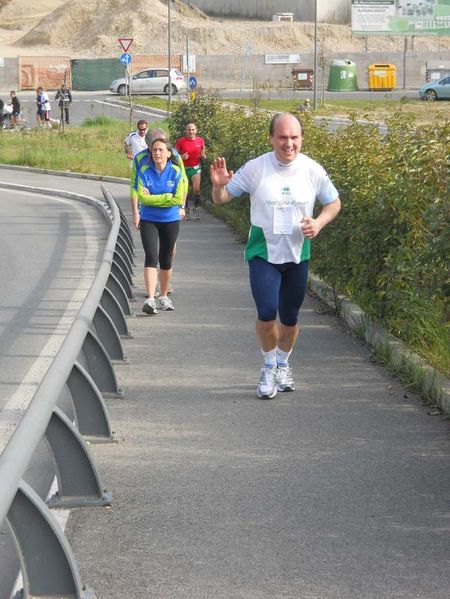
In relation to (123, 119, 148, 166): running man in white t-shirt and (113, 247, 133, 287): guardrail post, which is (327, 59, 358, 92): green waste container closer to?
(123, 119, 148, 166): running man in white t-shirt

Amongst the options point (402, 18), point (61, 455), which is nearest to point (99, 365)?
point (61, 455)

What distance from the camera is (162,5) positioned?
4259 inches

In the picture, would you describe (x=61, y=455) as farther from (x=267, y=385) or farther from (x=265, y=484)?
(x=267, y=385)

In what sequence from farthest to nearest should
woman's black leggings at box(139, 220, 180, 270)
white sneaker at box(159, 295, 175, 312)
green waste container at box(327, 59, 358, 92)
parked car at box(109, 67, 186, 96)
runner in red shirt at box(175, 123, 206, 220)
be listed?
1. green waste container at box(327, 59, 358, 92)
2. parked car at box(109, 67, 186, 96)
3. runner in red shirt at box(175, 123, 206, 220)
4. white sneaker at box(159, 295, 175, 312)
5. woman's black leggings at box(139, 220, 180, 270)

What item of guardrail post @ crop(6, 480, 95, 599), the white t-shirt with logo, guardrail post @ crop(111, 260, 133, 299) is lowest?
guardrail post @ crop(111, 260, 133, 299)

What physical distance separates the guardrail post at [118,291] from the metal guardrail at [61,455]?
1.78m

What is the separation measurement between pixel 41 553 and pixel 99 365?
Result: 3.84m

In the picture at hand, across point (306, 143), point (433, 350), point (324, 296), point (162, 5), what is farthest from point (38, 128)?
point (162, 5)

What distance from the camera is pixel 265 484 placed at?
6.80 meters

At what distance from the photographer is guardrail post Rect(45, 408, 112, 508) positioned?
249 inches

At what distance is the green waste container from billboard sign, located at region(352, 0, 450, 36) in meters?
15.3

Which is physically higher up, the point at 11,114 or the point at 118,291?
the point at 118,291

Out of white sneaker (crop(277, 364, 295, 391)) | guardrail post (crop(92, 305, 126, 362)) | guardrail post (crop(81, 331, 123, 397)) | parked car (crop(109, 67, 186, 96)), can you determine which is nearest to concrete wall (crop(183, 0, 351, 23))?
parked car (crop(109, 67, 186, 96))

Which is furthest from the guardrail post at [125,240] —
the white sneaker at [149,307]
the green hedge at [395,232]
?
the green hedge at [395,232]
